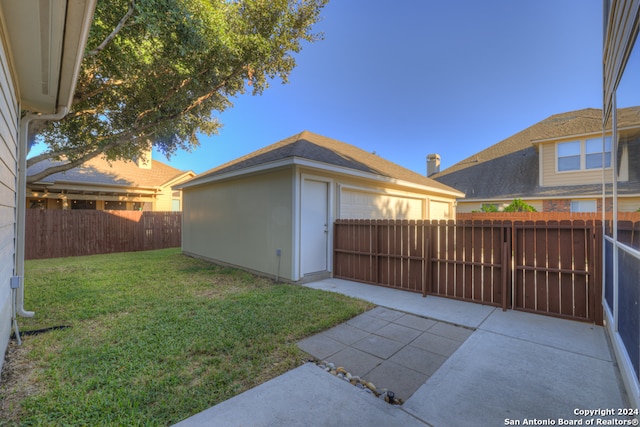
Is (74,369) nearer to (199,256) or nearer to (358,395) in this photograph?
(358,395)

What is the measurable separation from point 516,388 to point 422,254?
3.22 m

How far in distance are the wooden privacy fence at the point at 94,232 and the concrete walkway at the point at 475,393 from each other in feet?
40.4

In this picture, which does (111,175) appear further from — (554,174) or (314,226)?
(554,174)

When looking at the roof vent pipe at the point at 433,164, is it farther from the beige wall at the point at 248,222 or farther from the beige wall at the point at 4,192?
the beige wall at the point at 4,192

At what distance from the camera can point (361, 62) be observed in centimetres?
1143

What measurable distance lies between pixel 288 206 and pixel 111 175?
13.8 m

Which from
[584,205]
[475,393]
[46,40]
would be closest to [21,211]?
[46,40]

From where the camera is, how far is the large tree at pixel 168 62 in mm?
5117

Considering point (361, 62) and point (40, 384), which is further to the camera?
point (361, 62)

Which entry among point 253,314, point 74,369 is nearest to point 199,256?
point 253,314

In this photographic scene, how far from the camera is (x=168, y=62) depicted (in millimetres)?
5973

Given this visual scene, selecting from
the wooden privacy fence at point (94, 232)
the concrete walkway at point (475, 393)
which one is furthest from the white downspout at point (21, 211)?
the wooden privacy fence at point (94, 232)

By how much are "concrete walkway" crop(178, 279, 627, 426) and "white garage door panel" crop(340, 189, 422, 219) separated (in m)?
4.64

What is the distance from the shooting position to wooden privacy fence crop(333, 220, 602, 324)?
3.91 m
